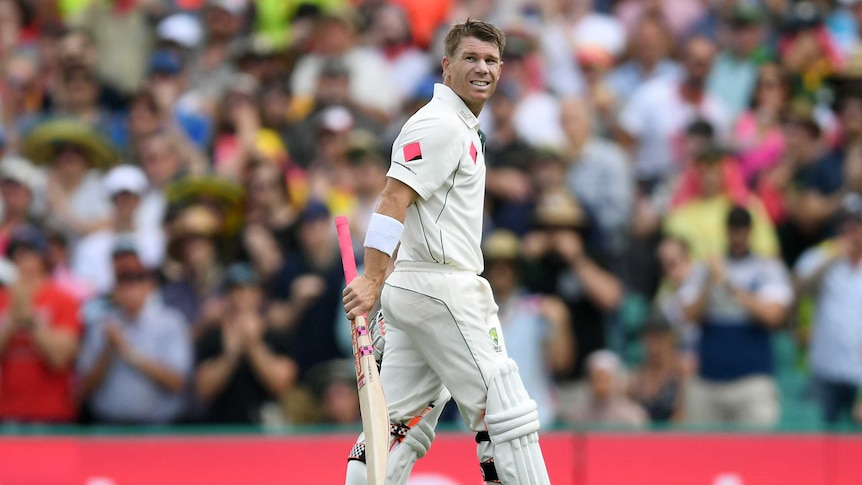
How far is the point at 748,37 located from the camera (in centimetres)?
1295

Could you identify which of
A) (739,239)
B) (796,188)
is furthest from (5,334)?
(796,188)

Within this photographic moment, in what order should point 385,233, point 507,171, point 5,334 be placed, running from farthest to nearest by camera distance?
point 507,171
point 5,334
point 385,233

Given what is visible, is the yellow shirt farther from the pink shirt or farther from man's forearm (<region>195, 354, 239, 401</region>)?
man's forearm (<region>195, 354, 239, 401</region>)

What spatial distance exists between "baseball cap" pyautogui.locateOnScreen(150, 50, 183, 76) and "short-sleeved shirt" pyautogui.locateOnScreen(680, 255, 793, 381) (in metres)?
5.20

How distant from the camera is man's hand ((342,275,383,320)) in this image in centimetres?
604

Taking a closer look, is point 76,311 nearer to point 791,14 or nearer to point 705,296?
point 705,296

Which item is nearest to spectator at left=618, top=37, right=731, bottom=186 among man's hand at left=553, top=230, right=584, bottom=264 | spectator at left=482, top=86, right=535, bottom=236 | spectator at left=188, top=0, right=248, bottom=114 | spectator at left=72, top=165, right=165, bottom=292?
spectator at left=482, top=86, right=535, bottom=236

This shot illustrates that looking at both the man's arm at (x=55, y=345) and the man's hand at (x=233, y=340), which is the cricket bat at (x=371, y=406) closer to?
the man's hand at (x=233, y=340)

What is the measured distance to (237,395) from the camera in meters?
10.3

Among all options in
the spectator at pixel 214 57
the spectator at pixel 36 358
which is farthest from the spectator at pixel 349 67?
the spectator at pixel 36 358

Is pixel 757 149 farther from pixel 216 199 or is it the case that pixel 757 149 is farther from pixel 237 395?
pixel 237 395

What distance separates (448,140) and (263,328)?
459 centimetres

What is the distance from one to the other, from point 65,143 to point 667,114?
5.21 m

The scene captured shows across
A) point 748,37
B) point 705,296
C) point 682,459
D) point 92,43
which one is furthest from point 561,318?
point 92,43
